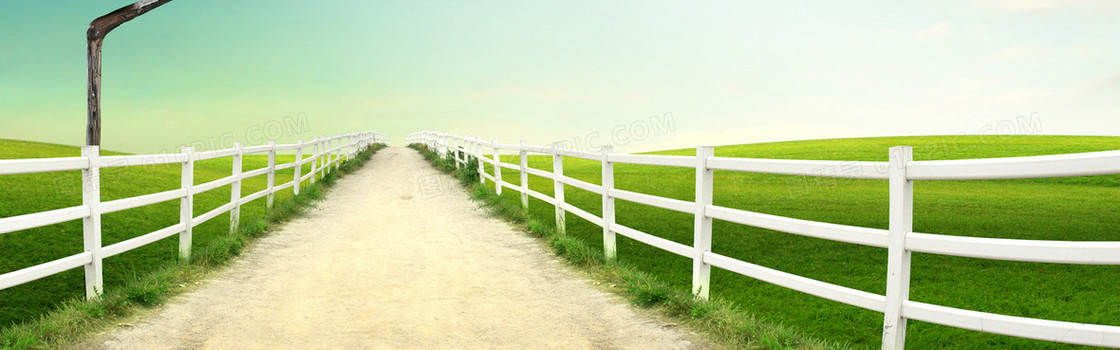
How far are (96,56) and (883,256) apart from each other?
18.7 metres

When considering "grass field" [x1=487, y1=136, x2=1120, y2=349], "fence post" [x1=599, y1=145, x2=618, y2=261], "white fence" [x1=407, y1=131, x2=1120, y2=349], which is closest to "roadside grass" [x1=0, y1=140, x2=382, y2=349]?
"fence post" [x1=599, y1=145, x2=618, y2=261]

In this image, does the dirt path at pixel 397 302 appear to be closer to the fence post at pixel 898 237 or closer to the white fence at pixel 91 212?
the white fence at pixel 91 212

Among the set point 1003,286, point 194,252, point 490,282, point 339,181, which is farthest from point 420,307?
point 339,181

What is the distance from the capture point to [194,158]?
7.84 m

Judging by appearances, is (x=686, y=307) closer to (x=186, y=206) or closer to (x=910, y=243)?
(x=910, y=243)

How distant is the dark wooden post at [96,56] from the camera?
56.9 feet

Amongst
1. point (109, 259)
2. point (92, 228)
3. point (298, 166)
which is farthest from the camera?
point (298, 166)

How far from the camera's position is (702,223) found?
17.7 ft

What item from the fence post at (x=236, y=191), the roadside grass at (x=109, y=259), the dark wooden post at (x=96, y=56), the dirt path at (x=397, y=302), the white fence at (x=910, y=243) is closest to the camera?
the white fence at (x=910, y=243)

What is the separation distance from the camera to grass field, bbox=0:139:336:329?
21.2 feet

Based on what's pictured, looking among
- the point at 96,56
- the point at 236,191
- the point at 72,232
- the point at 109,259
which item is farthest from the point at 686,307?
the point at 96,56

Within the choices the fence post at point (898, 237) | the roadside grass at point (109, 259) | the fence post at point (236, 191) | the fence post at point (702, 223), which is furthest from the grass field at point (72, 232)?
the fence post at point (898, 237)

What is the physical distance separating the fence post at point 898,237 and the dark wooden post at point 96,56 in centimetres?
1940

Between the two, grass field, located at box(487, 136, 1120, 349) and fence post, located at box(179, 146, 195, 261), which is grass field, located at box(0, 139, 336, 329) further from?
grass field, located at box(487, 136, 1120, 349)
